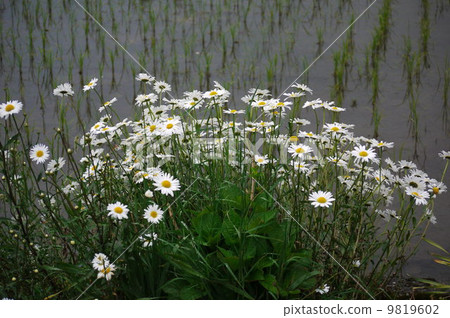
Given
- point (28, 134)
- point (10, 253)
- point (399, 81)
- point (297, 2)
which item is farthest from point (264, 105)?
point (297, 2)

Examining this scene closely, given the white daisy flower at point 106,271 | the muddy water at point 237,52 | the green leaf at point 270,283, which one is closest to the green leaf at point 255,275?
the green leaf at point 270,283

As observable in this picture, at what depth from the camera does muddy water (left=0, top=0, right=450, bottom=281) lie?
387 centimetres

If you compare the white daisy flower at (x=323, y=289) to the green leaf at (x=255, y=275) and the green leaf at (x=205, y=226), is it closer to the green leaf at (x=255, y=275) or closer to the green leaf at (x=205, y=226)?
the green leaf at (x=255, y=275)

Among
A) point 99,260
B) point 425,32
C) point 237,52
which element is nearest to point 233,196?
point 99,260

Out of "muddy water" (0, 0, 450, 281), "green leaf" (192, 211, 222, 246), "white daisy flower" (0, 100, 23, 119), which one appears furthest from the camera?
"muddy water" (0, 0, 450, 281)

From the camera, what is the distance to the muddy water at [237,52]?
3.87 meters

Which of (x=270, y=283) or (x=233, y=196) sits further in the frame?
(x=233, y=196)

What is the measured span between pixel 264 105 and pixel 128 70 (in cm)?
230

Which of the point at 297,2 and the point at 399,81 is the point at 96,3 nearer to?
the point at 297,2

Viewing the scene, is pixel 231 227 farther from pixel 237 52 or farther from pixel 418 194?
pixel 237 52

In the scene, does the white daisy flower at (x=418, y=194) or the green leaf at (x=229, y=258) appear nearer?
the green leaf at (x=229, y=258)

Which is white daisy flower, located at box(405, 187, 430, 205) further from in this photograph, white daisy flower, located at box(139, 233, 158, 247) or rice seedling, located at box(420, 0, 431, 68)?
rice seedling, located at box(420, 0, 431, 68)

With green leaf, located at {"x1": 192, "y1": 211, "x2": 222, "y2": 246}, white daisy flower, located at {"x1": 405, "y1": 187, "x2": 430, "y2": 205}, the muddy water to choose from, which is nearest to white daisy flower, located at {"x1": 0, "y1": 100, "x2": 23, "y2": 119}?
green leaf, located at {"x1": 192, "y1": 211, "x2": 222, "y2": 246}

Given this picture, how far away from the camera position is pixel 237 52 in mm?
4668
